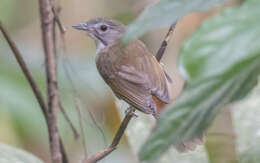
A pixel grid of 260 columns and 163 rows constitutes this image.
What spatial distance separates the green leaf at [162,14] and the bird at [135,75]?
5.30ft

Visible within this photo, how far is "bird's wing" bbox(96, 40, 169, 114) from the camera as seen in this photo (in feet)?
9.00

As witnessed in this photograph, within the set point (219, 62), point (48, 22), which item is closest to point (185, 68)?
point (219, 62)

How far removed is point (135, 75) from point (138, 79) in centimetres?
4

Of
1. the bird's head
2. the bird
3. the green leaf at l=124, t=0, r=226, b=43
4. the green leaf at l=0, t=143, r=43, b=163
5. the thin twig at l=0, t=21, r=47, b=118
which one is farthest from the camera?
the bird's head

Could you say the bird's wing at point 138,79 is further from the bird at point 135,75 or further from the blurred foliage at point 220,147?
the blurred foliage at point 220,147

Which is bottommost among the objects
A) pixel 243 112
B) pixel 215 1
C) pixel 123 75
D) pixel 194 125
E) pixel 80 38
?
pixel 80 38

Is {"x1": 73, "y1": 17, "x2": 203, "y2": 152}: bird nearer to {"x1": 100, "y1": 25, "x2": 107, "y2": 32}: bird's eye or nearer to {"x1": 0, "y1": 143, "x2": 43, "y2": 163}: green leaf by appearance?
{"x1": 100, "y1": 25, "x2": 107, "y2": 32}: bird's eye

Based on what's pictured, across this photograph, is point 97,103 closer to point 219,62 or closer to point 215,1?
point 215,1

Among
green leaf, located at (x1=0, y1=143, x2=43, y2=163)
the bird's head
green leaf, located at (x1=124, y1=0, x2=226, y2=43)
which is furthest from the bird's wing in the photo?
green leaf, located at (x1=124, y1=0, x2=226, y2=43)

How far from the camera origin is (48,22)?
2.40 m

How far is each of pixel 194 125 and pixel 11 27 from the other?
139 inches

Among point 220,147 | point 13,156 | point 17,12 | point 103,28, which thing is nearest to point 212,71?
point 13,156

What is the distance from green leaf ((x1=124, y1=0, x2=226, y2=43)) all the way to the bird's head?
236cm

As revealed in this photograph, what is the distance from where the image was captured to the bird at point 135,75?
2.73 m
